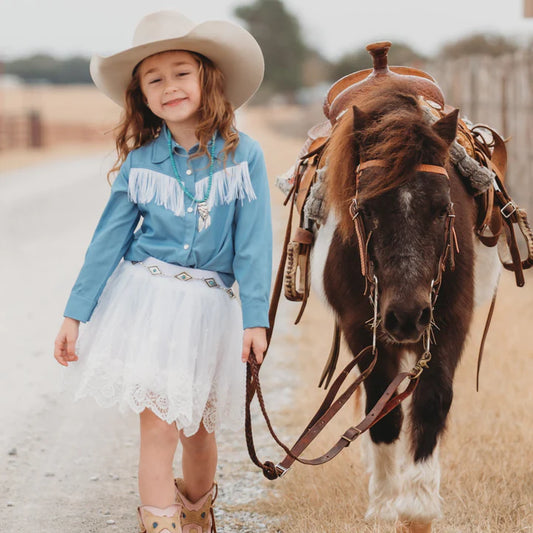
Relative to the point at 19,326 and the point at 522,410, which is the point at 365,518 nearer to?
the point at 522,410

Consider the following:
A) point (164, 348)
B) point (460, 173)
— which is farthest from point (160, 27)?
point (460, 173)

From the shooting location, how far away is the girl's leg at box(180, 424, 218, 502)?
10.3ft

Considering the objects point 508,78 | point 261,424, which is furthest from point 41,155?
point 261,424

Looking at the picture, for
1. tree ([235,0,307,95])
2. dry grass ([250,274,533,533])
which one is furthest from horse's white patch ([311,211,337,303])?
tree ([235,0,307,95])

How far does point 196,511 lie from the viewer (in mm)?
3186

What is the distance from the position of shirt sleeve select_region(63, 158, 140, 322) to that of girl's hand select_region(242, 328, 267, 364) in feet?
1.72

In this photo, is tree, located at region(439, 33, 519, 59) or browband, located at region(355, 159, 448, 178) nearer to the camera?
browband, located at region(355, 159, 448, 178)

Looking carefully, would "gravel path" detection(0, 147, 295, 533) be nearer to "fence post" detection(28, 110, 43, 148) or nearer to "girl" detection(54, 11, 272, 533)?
"girl" detection(54, 11, 272, 533)

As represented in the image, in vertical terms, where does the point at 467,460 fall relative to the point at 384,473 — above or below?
below

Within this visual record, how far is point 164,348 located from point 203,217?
0.47 metres

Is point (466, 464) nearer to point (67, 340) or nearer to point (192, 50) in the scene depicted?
point (67, 340)

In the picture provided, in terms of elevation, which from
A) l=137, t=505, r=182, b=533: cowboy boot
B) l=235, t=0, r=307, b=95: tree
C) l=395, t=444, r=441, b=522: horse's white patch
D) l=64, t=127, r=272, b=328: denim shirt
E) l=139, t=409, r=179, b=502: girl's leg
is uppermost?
l=64, t=127, r=272, b=328: denim shirt

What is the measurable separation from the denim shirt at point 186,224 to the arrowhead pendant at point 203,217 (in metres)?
0.01

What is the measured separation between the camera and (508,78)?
8820 millimetres
